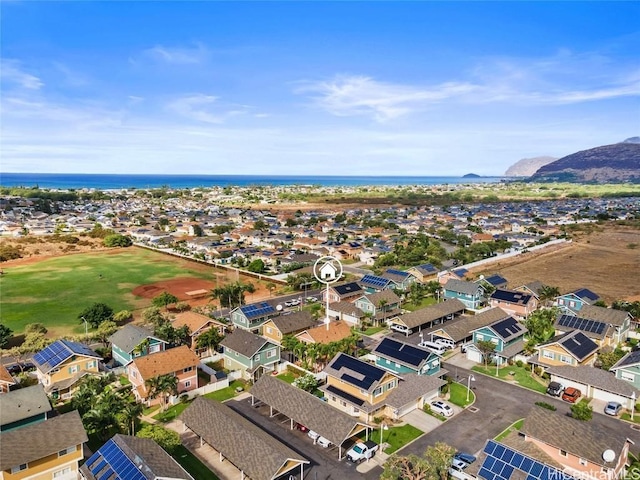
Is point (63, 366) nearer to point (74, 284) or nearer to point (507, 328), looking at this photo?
point (74, 284)

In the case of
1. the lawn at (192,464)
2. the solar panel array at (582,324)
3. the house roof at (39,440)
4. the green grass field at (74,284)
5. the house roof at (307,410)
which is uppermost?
the house roof at (39,440)

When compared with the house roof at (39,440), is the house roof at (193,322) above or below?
below

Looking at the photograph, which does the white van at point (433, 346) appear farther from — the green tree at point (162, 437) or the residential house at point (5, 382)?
the residential house at point (5, 382)

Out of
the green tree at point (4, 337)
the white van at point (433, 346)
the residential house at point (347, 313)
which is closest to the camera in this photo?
the white van at point (433, 346)

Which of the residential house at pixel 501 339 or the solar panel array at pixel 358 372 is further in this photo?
the residential house at pixel 501 339

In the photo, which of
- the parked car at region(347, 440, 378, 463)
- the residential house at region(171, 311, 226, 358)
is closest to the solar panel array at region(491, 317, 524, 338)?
the parked car at region(347, 440, 378, 463)

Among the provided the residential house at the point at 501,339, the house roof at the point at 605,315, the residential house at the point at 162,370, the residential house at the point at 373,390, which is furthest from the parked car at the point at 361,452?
the house roof at the point at 605,315

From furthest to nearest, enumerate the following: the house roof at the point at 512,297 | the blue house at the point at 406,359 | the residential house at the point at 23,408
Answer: the house roof at the point at 512,297, the blue house at the point at 406,359, the residential house at the point at 23,408
